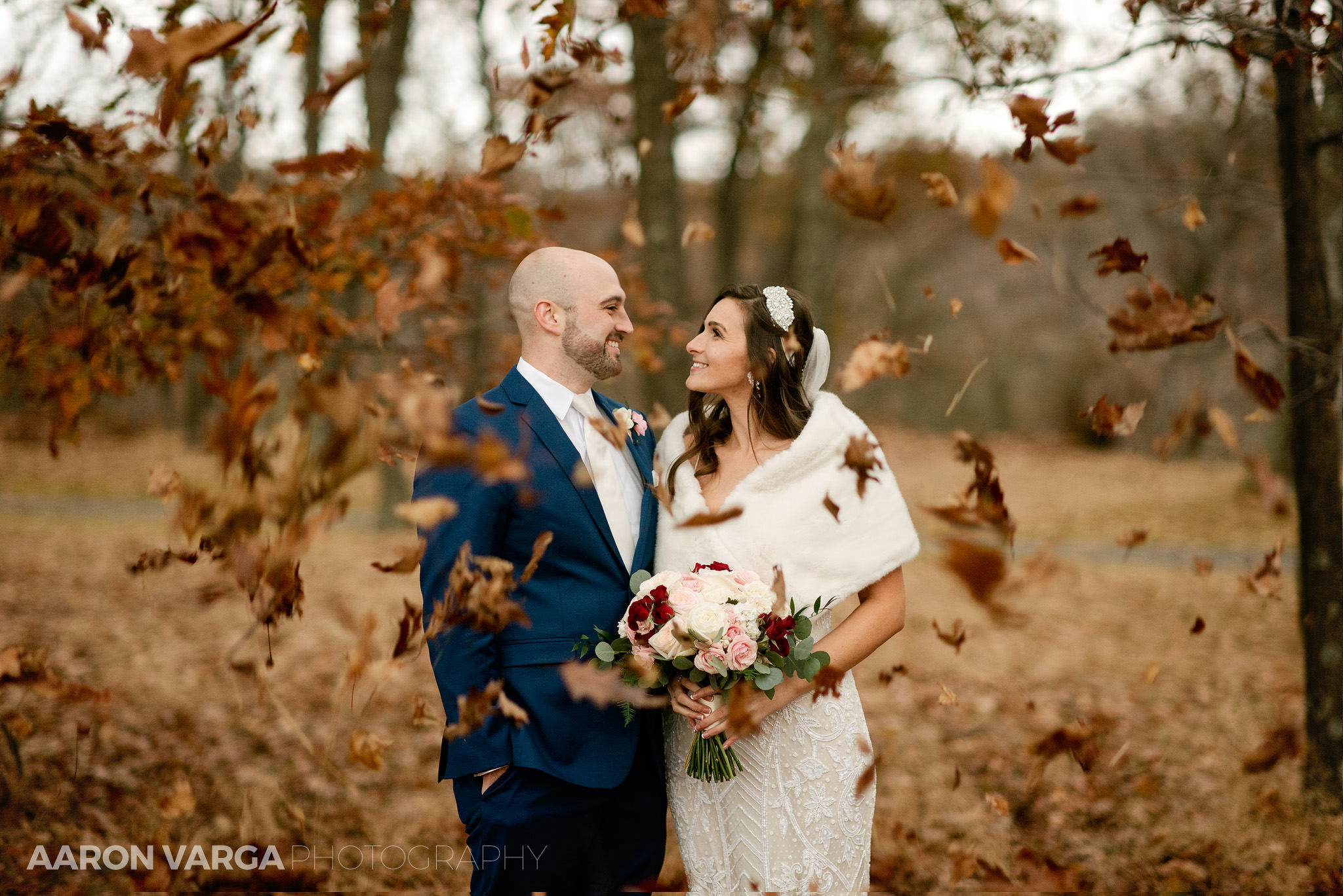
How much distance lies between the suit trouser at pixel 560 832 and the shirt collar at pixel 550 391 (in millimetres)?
1024

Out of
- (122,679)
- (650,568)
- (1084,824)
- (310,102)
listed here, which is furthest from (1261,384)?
(122,679)

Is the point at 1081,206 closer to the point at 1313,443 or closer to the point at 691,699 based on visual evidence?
the point at 691,699

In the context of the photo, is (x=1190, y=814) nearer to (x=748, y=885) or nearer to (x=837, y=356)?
(x=748, y=885)

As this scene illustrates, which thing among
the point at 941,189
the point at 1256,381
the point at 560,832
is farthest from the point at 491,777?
the point at 1256,381

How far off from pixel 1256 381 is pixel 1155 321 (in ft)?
1.42

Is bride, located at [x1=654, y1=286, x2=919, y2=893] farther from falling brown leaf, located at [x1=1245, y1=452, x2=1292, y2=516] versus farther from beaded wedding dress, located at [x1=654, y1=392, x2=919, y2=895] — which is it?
falling brown leaf, located at [x1=1245, y1=452, x2=1292, y2=516]

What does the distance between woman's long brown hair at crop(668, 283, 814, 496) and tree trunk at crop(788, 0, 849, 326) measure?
18.3 feet

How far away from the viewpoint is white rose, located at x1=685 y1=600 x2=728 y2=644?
2326mm

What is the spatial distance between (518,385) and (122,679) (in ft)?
16.1

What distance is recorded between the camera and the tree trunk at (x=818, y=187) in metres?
8.67

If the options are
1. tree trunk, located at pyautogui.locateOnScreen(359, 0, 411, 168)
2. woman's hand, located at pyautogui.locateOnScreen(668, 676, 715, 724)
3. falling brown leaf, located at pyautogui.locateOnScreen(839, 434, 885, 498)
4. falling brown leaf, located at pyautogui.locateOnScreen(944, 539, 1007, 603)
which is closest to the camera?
falling brown leaf, located at pyautogui.locateOnScreen(944, 539, 1007, 603)

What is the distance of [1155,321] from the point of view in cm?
271

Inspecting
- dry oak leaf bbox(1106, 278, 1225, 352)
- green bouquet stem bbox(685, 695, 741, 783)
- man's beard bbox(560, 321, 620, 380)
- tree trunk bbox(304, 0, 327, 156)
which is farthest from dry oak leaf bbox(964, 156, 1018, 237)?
tree trunk bbox(304, 0, 327, 156)

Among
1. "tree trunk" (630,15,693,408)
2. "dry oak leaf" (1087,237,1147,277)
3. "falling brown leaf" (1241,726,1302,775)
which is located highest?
"tree trunk" (630,15,693,408)
